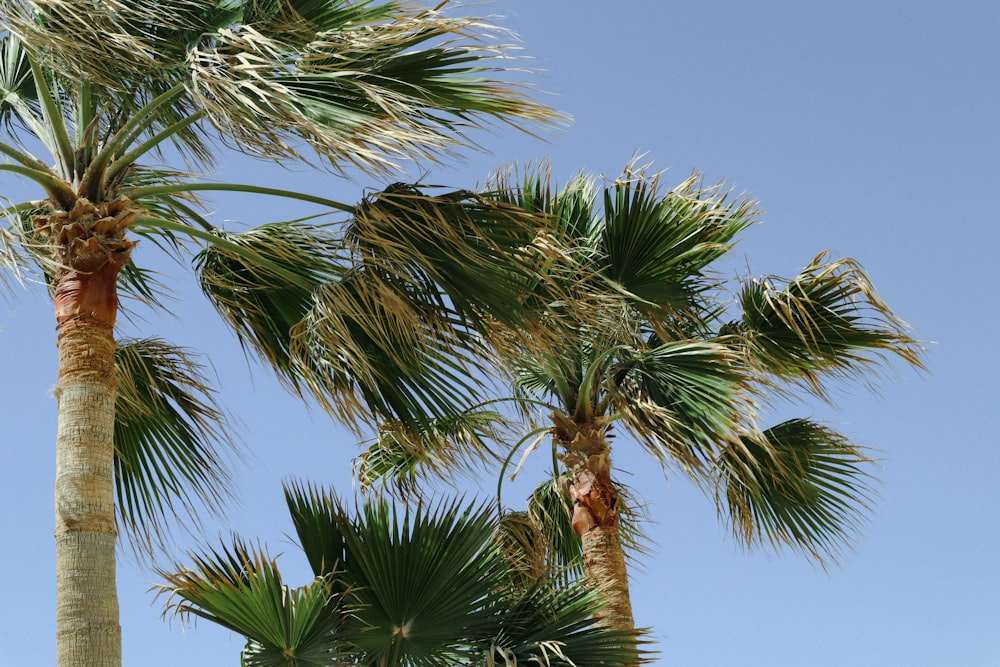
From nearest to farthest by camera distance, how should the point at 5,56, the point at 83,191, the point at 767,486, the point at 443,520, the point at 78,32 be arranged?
the point at 78,32 < the point at 83,191 < the point at 443,520 < the point at 5,56 < the point at 767,486

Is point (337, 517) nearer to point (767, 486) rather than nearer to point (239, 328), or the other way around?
point (239, 328)

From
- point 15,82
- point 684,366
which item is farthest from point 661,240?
point 15,82

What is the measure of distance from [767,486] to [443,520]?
263cm

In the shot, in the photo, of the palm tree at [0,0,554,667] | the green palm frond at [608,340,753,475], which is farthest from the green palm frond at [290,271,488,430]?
the green palm frond at [608,340,753,475]

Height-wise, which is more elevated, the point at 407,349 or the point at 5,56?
the point at 5,56

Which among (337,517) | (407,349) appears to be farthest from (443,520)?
(407,349)

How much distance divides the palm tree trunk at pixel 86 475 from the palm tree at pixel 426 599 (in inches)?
22.0

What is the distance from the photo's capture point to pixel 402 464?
895 cm

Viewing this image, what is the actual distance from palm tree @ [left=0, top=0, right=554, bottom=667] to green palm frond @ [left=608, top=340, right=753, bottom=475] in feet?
6.33

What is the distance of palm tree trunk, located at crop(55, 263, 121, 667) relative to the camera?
4.68m

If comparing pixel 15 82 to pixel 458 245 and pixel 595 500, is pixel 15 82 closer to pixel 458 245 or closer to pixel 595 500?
pixel 458 245

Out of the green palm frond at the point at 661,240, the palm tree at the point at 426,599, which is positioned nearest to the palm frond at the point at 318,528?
the palm tree at the point at 426,599

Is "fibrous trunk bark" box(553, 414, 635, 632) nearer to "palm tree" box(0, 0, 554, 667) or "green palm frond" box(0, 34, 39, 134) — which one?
"palm tree" box(0, 0, 554, 667)

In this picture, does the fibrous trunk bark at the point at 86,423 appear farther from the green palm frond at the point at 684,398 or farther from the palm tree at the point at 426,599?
the green palm frond at the point at 684,398
